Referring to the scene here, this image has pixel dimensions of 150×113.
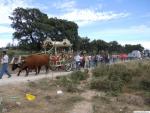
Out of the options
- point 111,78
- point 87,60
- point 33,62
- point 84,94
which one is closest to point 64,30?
point 87,60

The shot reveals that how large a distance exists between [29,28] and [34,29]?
102 cm

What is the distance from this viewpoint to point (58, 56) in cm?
3117

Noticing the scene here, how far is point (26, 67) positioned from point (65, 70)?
5.23m

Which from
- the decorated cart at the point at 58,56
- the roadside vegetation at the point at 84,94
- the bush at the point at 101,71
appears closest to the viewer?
the roadside vegetation at the point at 84,94

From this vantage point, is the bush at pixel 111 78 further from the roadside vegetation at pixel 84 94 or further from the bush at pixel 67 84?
the bush at pixel 67 84

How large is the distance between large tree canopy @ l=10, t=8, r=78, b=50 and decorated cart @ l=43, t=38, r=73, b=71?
45062 millimetres

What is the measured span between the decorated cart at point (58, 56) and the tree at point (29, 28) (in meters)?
45.6

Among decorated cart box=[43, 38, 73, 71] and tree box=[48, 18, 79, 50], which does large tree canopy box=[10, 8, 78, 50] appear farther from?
decorated cart box=[43, 38, 73, 71]

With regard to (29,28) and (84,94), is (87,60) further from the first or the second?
(29,28)

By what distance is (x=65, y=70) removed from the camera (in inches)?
1236

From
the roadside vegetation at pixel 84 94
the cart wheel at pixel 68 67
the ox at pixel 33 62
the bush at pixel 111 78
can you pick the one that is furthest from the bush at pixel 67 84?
the cart wheel at pixel 68 67

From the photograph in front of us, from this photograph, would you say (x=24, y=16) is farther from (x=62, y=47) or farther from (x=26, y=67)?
(x=26, y=67)

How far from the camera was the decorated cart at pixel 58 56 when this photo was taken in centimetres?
3085

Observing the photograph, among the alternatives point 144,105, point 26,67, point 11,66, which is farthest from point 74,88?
point 11,66
